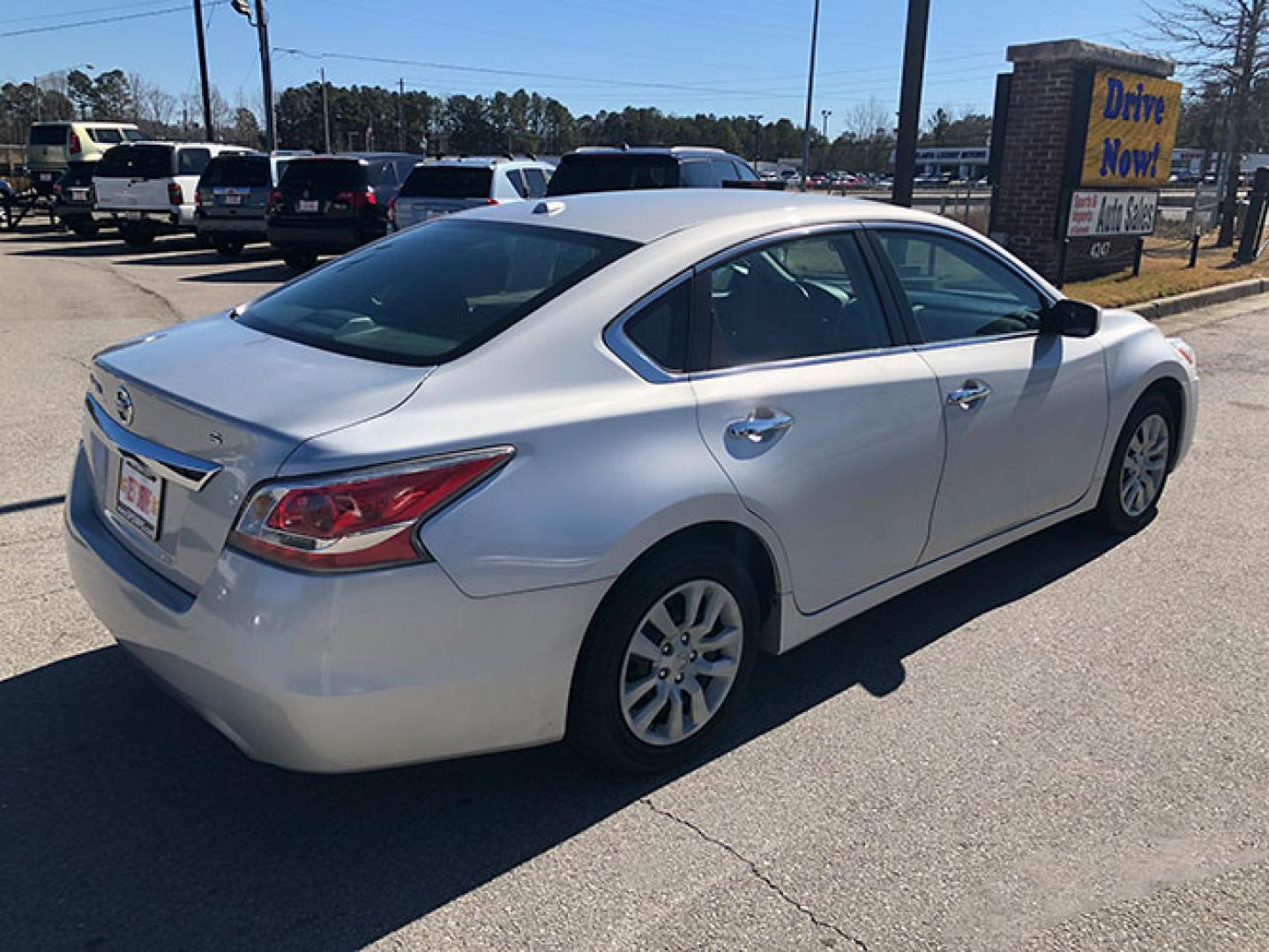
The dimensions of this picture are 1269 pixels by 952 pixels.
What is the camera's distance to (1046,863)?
105 inches

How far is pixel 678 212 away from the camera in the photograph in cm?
340

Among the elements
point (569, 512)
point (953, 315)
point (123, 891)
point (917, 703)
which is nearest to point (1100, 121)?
point (953, 315)

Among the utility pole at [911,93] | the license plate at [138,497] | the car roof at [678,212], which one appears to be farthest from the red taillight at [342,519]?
the utility pole at [911,93]

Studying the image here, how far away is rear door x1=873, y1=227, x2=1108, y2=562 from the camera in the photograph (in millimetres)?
3703

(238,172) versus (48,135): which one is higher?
(48,135)

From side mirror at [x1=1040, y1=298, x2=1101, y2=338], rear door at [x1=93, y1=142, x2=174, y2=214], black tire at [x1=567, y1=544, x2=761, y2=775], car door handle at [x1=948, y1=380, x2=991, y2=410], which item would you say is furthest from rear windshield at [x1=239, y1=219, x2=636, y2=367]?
rear door at [x1=93, y1=142, x2=174, y2=214]

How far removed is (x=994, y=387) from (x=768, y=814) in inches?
72.4

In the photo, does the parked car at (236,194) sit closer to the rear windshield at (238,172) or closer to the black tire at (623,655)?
the rear windshield at (238,172)

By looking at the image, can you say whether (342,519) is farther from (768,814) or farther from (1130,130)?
(1130,130)

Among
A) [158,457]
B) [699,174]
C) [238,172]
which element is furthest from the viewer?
[238,172]

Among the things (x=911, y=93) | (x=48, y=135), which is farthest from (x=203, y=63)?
(x=911, y=93)

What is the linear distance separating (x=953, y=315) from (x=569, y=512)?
2.07 m

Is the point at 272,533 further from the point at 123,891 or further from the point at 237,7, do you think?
the point at 237,7

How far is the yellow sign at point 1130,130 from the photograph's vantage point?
1306 centimetres
